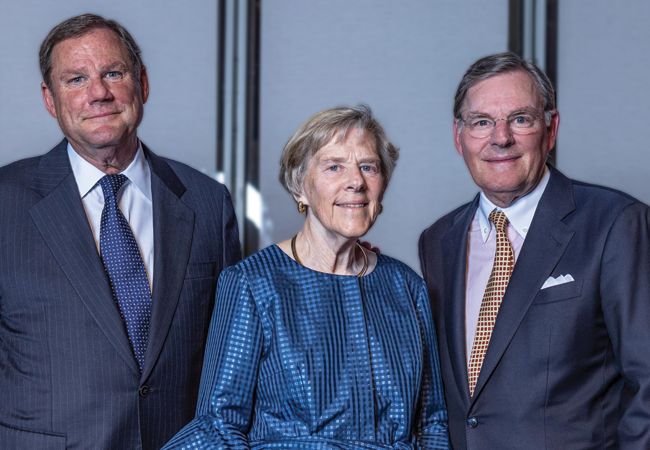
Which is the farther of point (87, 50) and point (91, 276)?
point (87, 50)

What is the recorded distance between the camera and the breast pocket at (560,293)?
1.97 metres

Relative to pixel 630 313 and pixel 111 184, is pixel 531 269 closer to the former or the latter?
pixel 630 313

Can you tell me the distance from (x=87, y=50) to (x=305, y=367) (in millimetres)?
1130

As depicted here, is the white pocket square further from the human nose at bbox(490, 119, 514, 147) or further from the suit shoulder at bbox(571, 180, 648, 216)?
the human nose at bbox(490, 119, 514, 147)

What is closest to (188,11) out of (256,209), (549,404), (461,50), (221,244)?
(256,209)

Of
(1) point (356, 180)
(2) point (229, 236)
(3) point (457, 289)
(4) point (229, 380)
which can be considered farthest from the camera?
(2) point (229, 236)

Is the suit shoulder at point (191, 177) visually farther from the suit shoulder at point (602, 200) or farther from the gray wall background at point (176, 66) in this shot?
the gray wall background at point (176, 66)

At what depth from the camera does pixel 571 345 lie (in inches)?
76.5

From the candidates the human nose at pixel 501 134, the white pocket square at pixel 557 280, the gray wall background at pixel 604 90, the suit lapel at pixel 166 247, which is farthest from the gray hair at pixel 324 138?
the gray wall background at pixel 604 90

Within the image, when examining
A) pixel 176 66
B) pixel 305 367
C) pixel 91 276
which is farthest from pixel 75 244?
pixel 176 66

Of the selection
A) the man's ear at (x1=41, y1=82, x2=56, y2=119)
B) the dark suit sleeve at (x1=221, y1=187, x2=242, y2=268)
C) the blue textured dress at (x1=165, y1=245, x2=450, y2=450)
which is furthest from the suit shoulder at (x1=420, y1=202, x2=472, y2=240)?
the man's ear at (x1=41, y1=82, x2=56, y2=119)

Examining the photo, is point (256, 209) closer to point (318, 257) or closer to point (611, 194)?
point (318, 257)

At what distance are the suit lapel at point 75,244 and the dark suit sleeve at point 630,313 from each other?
4.27 feet

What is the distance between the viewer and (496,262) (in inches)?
82.9
